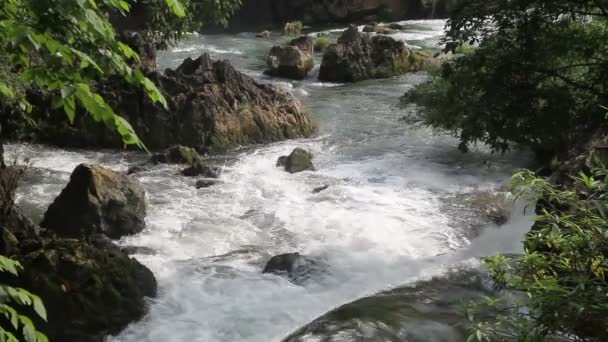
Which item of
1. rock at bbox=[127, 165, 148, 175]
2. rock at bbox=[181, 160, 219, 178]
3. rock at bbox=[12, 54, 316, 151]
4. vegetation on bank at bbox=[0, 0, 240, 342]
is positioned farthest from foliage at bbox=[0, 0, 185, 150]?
rock at bbox=[12, 54, 316, 151]

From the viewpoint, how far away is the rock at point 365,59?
2033 cm

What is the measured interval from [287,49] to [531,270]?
60.7 ft

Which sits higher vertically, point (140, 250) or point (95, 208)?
point (95, 208)

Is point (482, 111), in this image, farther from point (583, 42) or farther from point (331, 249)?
point (331, 249)

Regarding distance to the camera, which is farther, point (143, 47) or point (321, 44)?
point (321, 44)

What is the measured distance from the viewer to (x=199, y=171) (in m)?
11.4

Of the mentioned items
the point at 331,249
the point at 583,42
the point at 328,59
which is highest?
A: the point at 583,42

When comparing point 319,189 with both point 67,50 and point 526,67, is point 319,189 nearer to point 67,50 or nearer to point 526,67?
point 526,67

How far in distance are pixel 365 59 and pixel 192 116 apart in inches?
356

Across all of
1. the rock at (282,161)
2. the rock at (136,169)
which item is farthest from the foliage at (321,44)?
the rock at (136,169)

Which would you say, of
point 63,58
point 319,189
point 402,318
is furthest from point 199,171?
point 63,58

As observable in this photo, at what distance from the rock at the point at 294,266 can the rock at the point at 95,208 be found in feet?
7.30

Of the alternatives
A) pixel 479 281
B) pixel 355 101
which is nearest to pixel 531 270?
pixel 479 281

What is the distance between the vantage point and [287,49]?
70.4 ft
